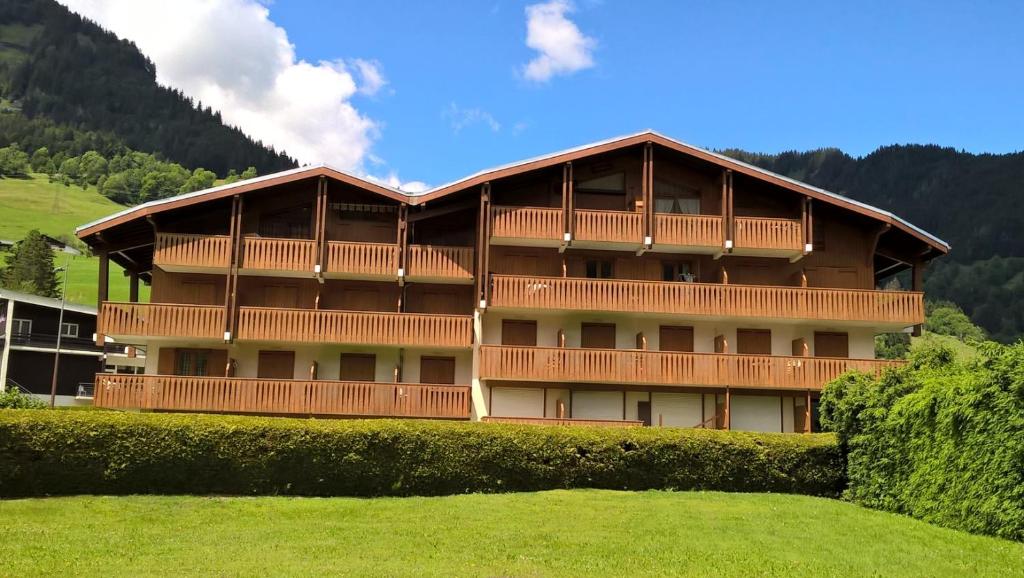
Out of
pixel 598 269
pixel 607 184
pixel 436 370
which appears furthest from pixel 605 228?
pixel 436 370

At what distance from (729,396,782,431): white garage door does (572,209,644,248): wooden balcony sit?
22.2ft

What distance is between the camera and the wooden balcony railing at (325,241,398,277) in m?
32.0

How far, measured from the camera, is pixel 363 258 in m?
32.2

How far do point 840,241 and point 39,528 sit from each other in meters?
28.1

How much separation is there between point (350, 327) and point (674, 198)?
1277 centimetres

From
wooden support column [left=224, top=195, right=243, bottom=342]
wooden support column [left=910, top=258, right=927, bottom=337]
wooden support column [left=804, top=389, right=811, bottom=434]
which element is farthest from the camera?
wooden support column [left=910, top=258, right=927, bottom=337]

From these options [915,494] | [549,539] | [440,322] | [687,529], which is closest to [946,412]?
[915,494]

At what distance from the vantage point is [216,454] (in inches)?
852

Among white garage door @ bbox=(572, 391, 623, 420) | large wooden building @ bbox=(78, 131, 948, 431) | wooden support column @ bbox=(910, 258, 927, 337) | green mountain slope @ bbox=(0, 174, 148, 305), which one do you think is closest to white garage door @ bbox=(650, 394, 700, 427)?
large wooden building @ bbox=(78, 131, 948, 431)

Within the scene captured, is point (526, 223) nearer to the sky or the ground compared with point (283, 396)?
nearer to the sky

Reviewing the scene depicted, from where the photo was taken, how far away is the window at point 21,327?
2477 inches

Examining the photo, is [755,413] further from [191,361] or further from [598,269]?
[191,361]

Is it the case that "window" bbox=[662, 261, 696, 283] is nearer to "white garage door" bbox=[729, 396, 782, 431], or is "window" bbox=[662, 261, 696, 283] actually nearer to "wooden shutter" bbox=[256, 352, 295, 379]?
"white garage door" bbox=[729, 396, 782, 431]

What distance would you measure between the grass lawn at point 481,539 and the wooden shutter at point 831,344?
42.8ft
